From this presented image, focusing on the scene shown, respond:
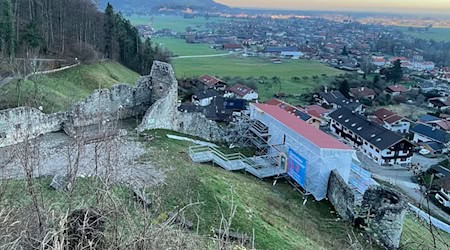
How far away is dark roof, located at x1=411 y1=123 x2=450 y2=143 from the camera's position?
1641 inches

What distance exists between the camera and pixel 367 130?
39.3 metres

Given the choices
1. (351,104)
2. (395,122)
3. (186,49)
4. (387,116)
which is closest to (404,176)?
(395,122)

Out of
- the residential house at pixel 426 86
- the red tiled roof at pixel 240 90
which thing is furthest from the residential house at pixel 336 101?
the residential house at pixel 426 86

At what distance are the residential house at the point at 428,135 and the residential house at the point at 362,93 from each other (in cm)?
1388

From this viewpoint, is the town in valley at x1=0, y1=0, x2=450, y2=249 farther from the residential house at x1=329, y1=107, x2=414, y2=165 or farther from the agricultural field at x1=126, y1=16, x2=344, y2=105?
the agricultural field at x1=126, y1=16, x2=344, y2=105

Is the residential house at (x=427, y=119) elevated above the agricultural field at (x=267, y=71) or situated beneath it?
situated beneath

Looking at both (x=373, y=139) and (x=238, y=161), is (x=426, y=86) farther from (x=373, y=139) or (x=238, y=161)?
(x=238, y=161)

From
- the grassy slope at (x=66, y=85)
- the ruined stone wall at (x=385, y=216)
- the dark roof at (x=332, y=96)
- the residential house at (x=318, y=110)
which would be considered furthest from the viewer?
the dark roof at (x=332, y=96)

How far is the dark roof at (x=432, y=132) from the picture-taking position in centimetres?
4169

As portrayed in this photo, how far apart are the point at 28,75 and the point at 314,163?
2110 centimetres

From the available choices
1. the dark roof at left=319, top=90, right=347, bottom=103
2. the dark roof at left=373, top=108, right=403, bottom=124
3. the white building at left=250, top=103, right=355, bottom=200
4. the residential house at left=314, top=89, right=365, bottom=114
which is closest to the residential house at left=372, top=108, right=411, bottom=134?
the dark roof at left=373, top=108, right=403, bottom=124

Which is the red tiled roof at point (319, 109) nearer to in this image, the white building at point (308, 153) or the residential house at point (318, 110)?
the residential house at point (318, 110)

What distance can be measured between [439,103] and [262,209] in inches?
2186

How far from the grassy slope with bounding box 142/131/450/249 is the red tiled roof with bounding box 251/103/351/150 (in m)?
2.02
